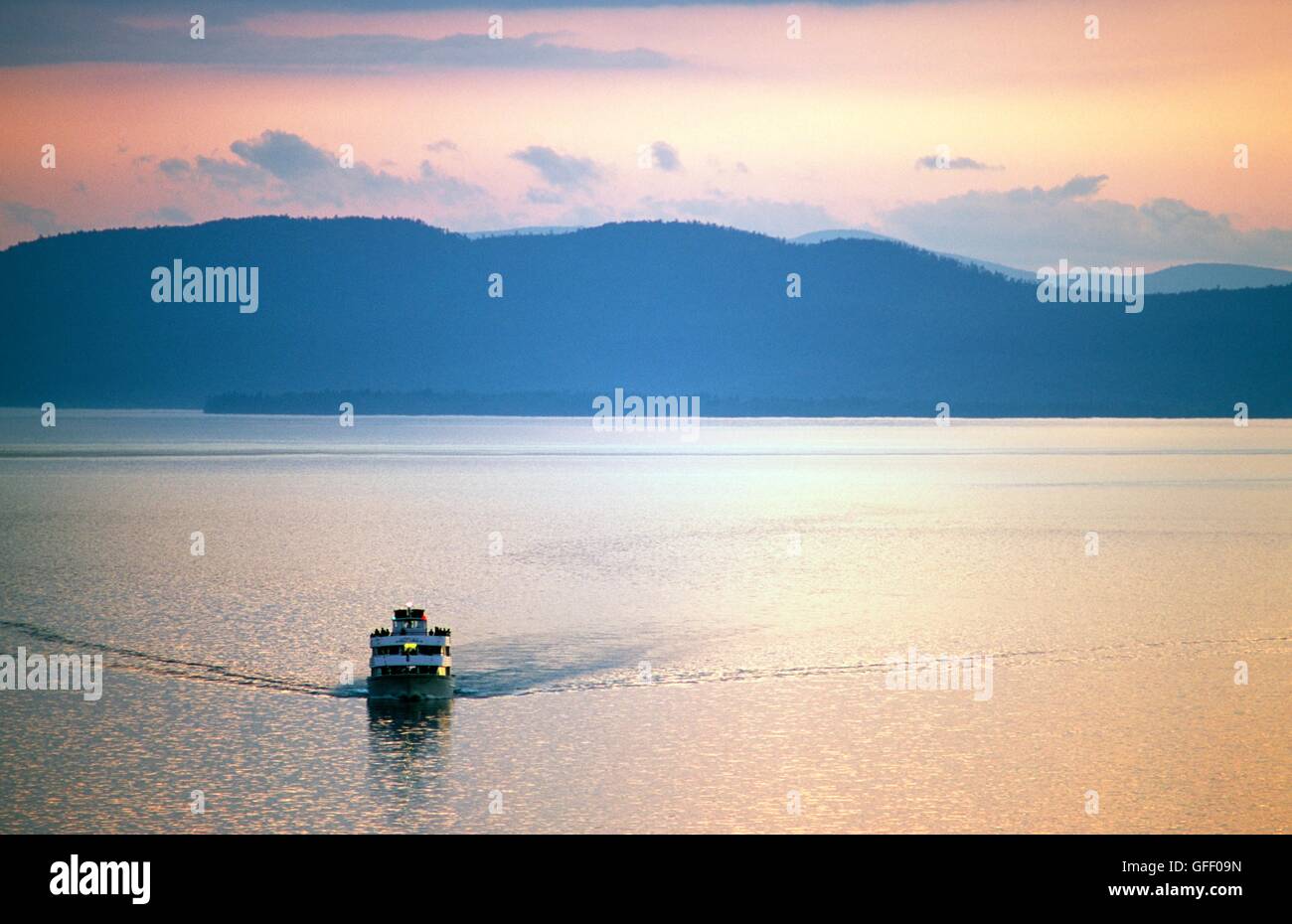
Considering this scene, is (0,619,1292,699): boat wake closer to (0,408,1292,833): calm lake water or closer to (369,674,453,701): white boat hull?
(0,408,1292,833): calm lake water

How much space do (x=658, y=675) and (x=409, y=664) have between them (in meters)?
8.59

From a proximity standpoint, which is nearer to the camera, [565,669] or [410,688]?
[410,688]

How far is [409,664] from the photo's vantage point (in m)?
43.3

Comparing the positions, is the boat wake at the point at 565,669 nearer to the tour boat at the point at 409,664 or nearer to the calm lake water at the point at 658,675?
the calm lake water at the point at 658,675

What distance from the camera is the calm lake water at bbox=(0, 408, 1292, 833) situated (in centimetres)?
3356

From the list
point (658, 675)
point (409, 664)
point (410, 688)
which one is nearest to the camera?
point (410, 688)

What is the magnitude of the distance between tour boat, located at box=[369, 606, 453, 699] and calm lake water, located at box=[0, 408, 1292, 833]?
0.93 meters

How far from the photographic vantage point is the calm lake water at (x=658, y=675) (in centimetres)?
3356

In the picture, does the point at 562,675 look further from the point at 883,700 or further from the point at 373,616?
the point at 373,616

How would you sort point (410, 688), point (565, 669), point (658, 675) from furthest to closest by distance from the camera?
point (565, 669) → point (658, 675) → point (410, 688)

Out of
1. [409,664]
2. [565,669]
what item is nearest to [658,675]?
[565,669]

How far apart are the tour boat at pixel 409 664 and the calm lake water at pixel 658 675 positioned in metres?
0.93

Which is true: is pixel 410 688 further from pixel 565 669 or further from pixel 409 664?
pixel 565 669
